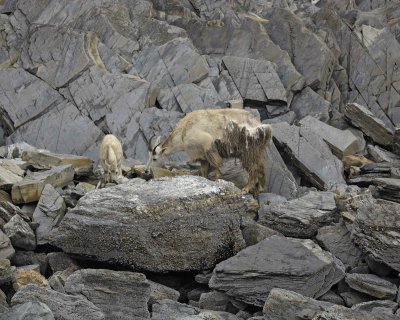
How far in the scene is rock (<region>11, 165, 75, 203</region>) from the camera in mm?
18062

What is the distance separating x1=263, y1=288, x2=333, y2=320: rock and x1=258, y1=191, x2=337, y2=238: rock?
12.7 feet

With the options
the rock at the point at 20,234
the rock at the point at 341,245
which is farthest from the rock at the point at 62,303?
the rock at the point at 341,245

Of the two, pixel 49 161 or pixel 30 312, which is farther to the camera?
pixel 49 161

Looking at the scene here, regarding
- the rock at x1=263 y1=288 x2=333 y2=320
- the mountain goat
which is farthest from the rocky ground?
the mountain goat

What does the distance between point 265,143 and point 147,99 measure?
734 centimetres

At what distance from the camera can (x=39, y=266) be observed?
1541 cm

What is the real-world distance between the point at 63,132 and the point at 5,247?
36.1 ft

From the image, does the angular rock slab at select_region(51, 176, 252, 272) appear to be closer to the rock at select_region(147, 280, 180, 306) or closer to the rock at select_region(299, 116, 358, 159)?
the rock at select_region(147, 280, 180, 306)

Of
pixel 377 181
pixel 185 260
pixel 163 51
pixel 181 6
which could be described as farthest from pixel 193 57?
pixel 185 260

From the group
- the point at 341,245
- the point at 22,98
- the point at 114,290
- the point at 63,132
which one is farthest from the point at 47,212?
the point at 22,98

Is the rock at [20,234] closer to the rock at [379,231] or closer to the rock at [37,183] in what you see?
the rock at [37,183]

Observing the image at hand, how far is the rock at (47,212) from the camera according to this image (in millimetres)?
16594

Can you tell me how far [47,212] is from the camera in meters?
17.2

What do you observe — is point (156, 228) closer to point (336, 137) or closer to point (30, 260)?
point (30, 260)
